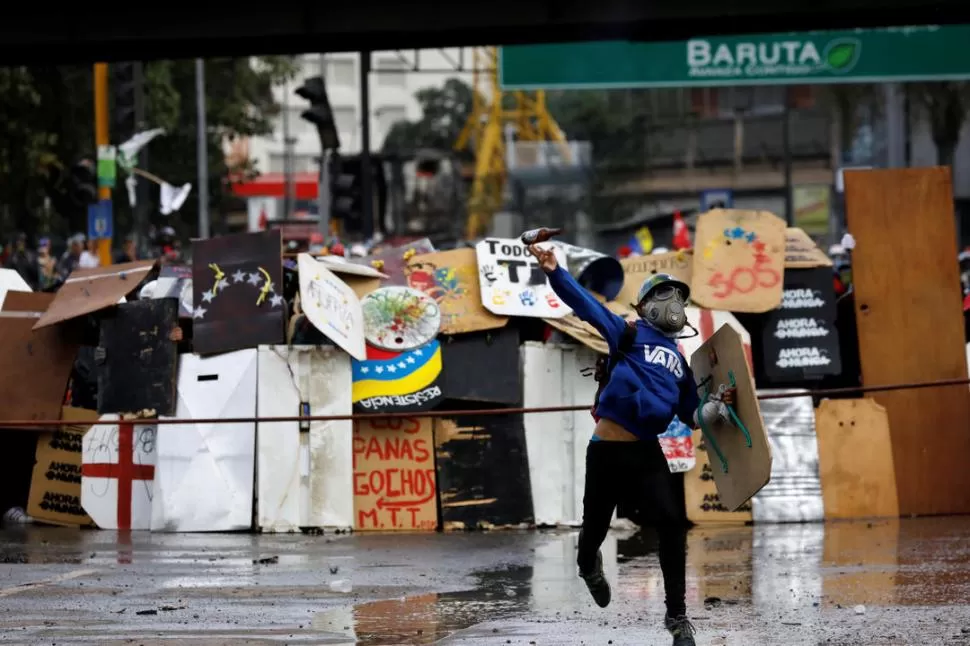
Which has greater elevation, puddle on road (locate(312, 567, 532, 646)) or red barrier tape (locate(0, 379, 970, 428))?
red barrier tape (locate(0, 379, 970, 428))

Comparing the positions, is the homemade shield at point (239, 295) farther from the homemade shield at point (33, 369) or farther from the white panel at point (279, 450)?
the homemade shield at point (33, 369)

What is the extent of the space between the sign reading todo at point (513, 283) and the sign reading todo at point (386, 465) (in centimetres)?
101

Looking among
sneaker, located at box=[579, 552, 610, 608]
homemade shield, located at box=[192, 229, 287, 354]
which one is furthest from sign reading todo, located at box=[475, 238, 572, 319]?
sneaker, located at box=[579, 552, 610, 608]

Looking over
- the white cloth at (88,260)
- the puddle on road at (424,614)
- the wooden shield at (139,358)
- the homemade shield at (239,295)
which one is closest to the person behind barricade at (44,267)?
the white cloth at (88,260)

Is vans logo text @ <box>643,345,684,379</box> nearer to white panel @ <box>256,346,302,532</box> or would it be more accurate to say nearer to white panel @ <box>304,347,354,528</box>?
white panel @ <box>304,347,354,528</box>

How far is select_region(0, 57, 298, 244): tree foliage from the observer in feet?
111

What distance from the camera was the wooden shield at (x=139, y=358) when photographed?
1195cm

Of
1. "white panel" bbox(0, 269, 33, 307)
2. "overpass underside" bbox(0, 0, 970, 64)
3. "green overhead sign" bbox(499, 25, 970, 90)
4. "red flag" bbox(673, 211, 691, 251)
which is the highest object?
"green overhead sign" bbox(499, 25, 970, 90)

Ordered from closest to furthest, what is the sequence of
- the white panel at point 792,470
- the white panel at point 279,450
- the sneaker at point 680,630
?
the sneaker at point 680,630
the white panel at point 279,450
the white panel at point 792,470

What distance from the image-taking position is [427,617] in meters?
8.27

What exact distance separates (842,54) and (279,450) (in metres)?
19.6

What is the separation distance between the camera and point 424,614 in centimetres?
838

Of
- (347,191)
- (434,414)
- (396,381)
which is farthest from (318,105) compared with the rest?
(434,414)

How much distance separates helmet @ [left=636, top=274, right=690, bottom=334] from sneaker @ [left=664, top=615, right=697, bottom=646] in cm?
128
